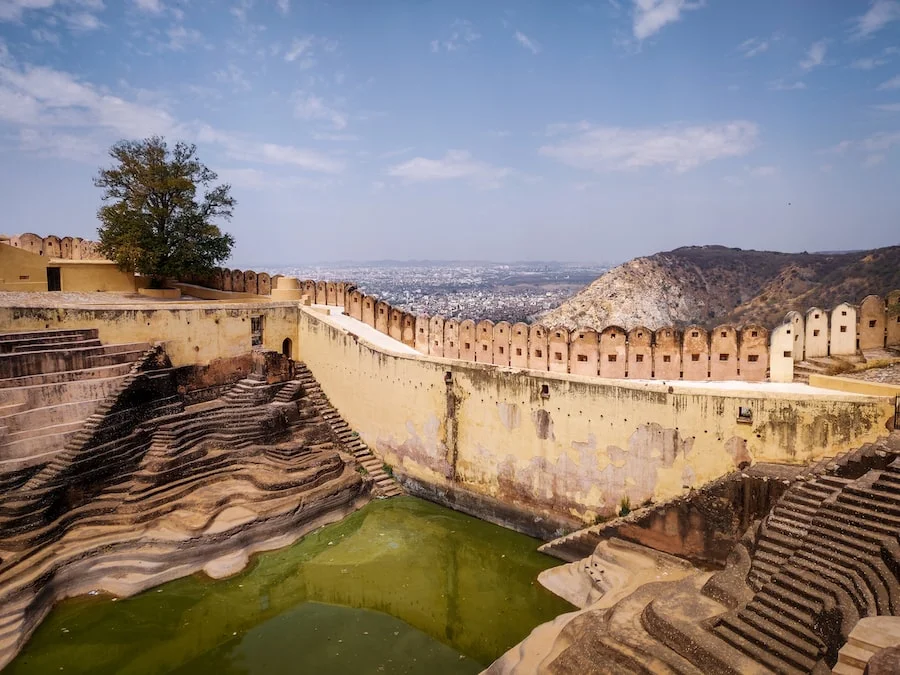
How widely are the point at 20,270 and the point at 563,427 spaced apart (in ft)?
47.2

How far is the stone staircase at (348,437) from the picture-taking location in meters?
14.1

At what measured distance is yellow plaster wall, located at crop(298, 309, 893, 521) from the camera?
9.44 m

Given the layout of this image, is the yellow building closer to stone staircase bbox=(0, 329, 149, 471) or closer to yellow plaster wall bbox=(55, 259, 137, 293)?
yellow plaster wall bbox=(55, 259, 137, 293)

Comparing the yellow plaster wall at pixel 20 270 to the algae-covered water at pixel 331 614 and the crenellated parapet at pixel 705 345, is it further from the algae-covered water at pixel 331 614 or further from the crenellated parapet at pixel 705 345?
the crenellated parapet at pixel 705 345

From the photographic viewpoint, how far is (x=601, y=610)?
829 cm

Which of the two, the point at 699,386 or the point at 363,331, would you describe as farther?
the point at 363,331

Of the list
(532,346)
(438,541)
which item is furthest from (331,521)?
(532,346)

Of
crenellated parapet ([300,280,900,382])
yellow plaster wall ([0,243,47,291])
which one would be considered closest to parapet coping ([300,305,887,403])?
crenellated parapet ([300,280,900,382])

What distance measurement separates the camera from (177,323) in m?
14.5

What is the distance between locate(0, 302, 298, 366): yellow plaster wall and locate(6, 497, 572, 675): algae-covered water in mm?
5773

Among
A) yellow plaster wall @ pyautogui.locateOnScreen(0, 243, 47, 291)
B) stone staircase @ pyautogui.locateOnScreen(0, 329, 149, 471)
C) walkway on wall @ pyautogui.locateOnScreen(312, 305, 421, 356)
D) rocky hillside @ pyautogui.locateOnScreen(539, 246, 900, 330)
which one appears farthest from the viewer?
rocky hillside @ pyautogui.locateOnScreen(539, 246, 900, 330)

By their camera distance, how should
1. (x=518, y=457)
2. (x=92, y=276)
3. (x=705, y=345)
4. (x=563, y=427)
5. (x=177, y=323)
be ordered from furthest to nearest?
(x=92, y=276), (x=177, y=323), (x=518, y=457), (x=563, y=427), (x=705, y=345)

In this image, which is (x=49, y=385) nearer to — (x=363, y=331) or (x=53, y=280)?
(x=53, y=280)

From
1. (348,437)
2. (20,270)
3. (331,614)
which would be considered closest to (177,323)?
(20,270)
